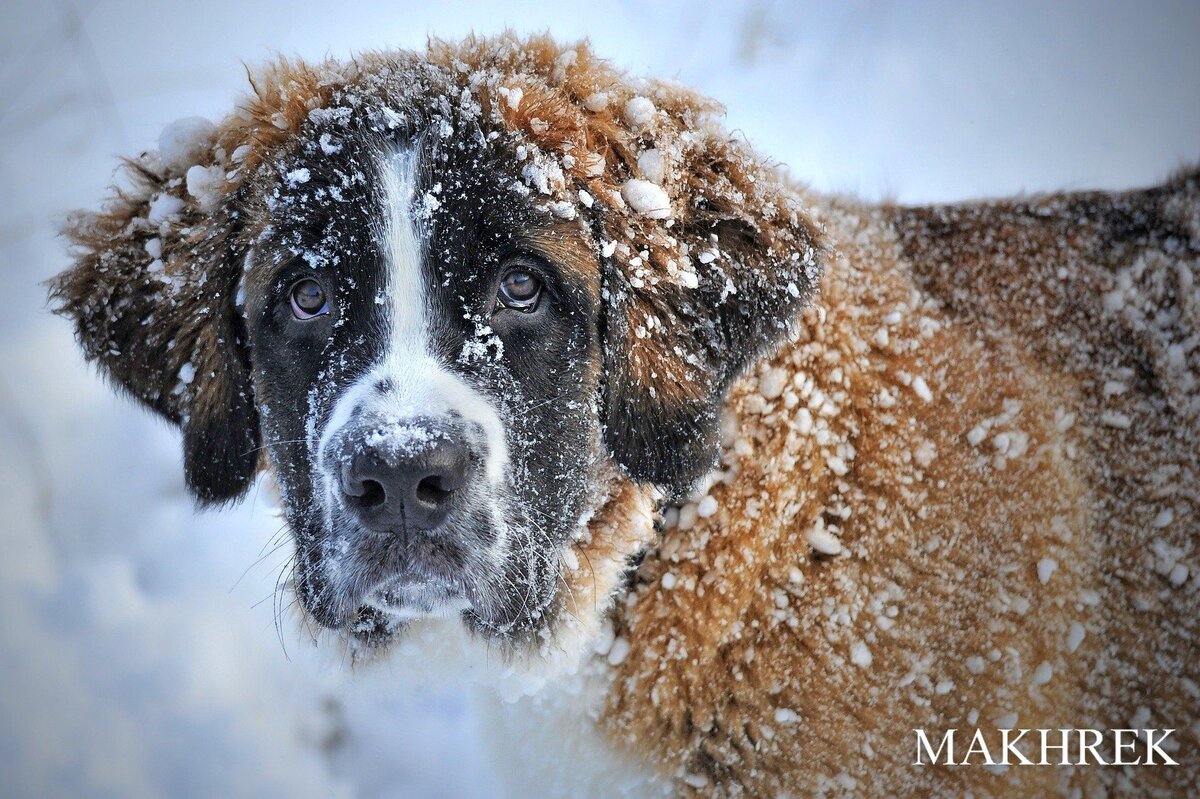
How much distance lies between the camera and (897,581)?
201 centimetres

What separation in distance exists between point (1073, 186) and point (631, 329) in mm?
2150

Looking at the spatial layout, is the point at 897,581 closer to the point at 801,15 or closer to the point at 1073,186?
the point at 1073,186

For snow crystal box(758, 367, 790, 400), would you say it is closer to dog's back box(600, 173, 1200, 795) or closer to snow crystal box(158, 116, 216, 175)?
dog's back box(600, 173, 1200, 795)

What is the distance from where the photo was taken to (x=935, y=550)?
202 centimetres

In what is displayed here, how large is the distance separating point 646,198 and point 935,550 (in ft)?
3.67

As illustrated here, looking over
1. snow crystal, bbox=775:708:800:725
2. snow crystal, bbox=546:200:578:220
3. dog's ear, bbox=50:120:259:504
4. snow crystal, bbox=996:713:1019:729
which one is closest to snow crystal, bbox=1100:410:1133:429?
snow crystal, bbox=996:713:1019:729

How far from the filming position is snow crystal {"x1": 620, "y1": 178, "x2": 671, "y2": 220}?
189 centimetres

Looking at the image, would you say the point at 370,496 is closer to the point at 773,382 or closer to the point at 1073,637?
the point at 773,382

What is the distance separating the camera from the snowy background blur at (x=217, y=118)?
10.5ft

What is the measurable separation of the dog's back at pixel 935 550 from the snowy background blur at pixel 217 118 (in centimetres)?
76

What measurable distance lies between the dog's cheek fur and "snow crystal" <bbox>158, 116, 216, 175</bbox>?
49 mm

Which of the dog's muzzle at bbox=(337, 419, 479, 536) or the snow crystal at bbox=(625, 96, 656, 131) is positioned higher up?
the snow crystal at bbox=(625, 96, 656, 131)

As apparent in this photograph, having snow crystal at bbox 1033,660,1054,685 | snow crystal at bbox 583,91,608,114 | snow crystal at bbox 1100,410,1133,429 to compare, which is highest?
snow crystal at bbox 583,91,608,114

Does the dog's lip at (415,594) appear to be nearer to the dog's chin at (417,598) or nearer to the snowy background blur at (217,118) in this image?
the dog's chin at (417,598)
